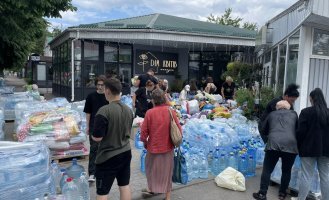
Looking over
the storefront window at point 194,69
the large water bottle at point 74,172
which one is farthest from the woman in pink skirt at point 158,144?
the storefront window at point 194,69

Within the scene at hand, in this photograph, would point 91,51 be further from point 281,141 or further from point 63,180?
point 281,141

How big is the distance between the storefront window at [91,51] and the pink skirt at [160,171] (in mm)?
12592

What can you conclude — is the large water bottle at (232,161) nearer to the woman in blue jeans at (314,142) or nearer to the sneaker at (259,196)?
the sneaker at (259,196)

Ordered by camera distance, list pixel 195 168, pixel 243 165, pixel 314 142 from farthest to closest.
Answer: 1. pixel 243 165
2. pixel 195 168
3. pixel 314 142

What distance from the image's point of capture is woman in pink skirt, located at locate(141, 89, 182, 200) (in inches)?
167

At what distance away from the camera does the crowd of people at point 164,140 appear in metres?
3.53

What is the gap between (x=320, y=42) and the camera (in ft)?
23.5

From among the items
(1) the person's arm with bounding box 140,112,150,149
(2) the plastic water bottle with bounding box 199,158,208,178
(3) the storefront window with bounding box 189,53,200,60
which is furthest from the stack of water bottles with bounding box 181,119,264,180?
(3) the storefront window with bounding box 189,53,200,60

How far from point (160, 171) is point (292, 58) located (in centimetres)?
528

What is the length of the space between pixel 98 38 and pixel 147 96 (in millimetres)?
8213

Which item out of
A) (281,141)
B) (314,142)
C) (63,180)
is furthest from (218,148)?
(63,180)

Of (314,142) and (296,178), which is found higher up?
(314,142)

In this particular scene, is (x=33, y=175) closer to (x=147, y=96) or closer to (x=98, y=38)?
(x=147, y=96)

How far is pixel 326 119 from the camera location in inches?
173
